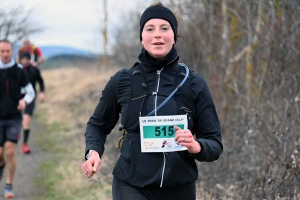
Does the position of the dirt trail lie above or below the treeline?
below

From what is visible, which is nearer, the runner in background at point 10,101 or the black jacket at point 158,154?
the black jacket at point 158,154

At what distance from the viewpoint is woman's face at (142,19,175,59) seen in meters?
3.79

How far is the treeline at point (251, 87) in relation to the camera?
6577mm

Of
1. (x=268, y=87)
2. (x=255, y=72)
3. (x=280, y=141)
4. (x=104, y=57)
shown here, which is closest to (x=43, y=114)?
(x=104, y=57)

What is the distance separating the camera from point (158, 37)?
3807 millimetres

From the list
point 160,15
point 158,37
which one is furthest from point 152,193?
point 160,15

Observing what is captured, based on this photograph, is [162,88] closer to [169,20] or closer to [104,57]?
[169,20]

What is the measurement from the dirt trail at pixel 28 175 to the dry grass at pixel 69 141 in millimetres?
168

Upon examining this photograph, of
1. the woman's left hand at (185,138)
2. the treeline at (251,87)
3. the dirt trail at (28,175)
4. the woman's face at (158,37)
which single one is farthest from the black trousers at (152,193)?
the dirt trail at (28,175)

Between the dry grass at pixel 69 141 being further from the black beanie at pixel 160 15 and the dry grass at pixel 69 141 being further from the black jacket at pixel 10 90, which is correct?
the black beanie at pixel 160 15

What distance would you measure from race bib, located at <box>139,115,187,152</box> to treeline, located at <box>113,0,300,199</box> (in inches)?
36.5

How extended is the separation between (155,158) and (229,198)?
9.44ft

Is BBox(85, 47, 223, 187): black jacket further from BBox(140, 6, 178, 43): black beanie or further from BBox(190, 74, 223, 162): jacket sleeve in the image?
BBox(140, 6, 178, 43): black beanie

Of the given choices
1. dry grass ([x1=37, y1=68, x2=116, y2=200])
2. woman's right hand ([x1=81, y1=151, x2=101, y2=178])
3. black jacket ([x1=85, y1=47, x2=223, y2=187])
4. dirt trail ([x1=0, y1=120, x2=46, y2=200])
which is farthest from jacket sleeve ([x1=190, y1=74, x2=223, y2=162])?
dirt trail ([x1=0, y1=120, x2=46, y2=200])
